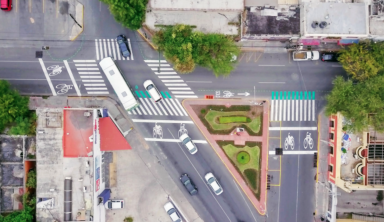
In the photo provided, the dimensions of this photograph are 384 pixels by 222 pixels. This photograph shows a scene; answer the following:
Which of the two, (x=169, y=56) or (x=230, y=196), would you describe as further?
(x=230, y=196)

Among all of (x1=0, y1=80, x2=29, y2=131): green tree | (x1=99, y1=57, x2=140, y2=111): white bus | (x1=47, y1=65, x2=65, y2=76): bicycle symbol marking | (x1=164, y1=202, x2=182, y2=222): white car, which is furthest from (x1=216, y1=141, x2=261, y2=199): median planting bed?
(x1=0, y1=80, x2=29, y2=131): green tree

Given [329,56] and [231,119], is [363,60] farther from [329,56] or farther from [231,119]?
[231,119]

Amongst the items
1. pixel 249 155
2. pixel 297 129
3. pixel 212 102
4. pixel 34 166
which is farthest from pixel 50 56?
pixel 297 129

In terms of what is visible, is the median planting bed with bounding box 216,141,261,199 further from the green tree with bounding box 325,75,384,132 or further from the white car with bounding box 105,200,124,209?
the white car with bounding box 105,200,124,209

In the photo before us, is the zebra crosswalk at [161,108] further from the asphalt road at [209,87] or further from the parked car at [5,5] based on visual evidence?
the parked car at [5,5]

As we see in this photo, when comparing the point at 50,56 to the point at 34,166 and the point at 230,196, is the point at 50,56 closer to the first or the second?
the point at 34,166

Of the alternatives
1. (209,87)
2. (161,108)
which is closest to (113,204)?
(161,108)

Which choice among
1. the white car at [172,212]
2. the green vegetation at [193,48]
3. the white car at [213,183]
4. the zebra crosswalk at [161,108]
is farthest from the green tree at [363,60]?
the white car at [172,212]

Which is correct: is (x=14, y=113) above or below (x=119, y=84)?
below
